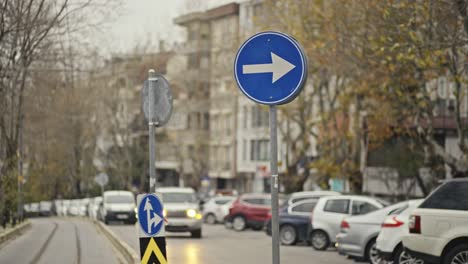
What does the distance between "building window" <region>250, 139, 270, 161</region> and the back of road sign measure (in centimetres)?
6514

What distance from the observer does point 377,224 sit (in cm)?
2197

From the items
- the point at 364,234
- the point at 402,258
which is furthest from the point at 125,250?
the point at 402,258

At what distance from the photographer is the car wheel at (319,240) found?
28.0 meters

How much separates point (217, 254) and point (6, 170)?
15.4m

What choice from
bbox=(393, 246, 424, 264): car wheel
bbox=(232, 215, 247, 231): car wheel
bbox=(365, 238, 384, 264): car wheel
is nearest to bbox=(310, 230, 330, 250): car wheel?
bbox=(365, 238, 384, 264): car wheel

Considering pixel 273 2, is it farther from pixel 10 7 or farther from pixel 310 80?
pixel 10 7

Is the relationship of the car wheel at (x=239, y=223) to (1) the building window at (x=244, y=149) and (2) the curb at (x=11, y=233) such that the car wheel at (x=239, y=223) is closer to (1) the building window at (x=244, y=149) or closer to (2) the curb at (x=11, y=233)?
(2) the curb at (x=11, y=233)

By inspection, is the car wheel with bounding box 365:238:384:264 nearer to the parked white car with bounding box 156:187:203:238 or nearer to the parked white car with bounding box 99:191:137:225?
the parked white car with bounding box 156:187:203:238

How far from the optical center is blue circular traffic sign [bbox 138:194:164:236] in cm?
1135

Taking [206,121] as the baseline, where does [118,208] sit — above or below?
below

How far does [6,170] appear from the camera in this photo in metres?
37.4

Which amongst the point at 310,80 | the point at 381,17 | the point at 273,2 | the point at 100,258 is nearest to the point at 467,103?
the point at 310,80

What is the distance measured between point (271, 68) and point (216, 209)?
44.3 meters

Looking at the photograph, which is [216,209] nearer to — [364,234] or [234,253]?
[234,253]
